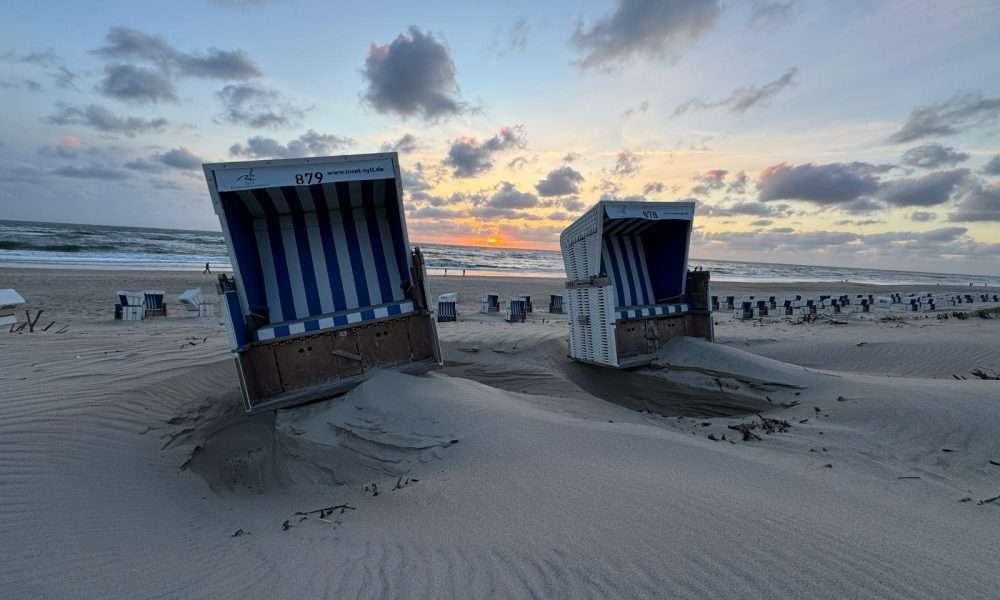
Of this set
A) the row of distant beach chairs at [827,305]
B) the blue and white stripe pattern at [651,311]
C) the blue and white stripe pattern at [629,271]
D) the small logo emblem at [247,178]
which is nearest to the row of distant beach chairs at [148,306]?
the small logo emblem at [247,178]

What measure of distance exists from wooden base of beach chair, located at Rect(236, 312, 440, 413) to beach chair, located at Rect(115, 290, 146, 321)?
12151 mm

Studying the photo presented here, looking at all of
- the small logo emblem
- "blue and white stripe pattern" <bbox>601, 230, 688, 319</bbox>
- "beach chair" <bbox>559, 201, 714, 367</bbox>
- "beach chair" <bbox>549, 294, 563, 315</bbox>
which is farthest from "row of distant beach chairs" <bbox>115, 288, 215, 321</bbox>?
"blue and white stripe pattern" <bbox>601, 230, 688, 319</bbox>

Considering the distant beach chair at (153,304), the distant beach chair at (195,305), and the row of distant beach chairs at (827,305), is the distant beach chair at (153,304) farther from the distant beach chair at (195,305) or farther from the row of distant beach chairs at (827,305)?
the row of distant beach chairs at (827,305)

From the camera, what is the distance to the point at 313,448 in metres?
4.68

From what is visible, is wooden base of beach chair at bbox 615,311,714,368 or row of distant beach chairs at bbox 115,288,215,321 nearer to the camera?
wooden base of beach chair at bbox 615,311,714,368

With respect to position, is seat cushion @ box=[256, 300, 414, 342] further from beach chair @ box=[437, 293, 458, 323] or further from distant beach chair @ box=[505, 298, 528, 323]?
distant beach chair @ box=[505, 298, 528, 323]

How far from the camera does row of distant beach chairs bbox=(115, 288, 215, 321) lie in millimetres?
Answer: 14555

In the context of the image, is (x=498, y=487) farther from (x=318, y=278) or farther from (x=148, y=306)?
(x=148, y=306)

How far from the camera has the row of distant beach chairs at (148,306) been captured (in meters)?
14.6

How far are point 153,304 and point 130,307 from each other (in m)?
0.88

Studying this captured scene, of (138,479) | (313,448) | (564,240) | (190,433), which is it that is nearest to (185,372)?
(190,433)

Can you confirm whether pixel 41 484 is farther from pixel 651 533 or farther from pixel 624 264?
pixel 624 264

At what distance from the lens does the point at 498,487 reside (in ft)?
10.9

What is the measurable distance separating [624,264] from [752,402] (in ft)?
12.0
